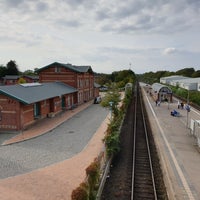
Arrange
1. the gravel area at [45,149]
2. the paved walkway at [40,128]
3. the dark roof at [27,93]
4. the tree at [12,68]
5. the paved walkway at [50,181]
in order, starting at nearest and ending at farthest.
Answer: the paved walkway at [50,181]
the gravel area at [45,149]
the paved walkway at [40,128]
the dark roof at [27,93]
the tree at [12,68]

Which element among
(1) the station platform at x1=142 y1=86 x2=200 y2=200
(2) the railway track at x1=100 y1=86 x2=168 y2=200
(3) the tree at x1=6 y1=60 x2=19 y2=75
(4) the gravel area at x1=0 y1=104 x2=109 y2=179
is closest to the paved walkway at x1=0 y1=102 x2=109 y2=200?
(4) the gravel area at x1=0 y1=104 x2=109 y2=179

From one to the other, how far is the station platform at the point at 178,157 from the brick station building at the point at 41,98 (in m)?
11.6

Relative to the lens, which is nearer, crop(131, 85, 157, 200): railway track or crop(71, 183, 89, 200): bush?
crop(71, 183, 89, 200): bush

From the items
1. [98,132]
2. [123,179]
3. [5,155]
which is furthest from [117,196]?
[98,132]

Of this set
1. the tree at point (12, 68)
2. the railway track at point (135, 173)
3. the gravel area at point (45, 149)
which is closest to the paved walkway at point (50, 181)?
the gravel area at point (45, 149)

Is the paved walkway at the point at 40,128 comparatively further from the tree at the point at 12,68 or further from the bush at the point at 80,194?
the tree at the point at 12,68

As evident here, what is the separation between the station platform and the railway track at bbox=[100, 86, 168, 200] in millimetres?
447

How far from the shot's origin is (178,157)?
15.6 metres

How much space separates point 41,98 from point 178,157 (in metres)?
14.4

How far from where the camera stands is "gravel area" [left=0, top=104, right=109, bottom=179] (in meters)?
13.8

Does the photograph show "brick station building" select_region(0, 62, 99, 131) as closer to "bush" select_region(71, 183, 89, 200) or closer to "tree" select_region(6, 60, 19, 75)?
"bush" select_region(71, 183, 89, 200)

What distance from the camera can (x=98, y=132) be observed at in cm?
2167

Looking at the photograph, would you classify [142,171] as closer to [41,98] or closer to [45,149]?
[45,149]

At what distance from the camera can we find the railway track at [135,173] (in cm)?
1118
